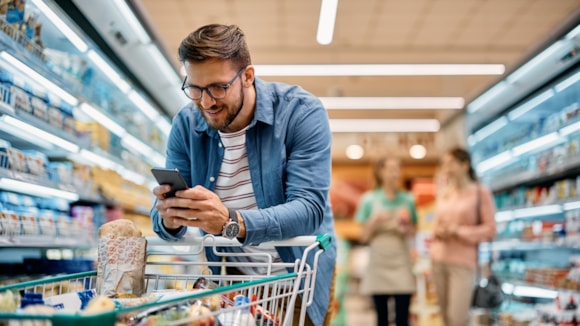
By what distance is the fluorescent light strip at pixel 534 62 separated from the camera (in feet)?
15.9

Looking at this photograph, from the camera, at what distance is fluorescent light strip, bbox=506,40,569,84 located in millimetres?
4832

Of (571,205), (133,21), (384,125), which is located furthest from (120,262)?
(384,125)

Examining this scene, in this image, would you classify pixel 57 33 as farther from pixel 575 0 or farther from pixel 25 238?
pixel 575 0

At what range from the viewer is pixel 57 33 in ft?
12.3

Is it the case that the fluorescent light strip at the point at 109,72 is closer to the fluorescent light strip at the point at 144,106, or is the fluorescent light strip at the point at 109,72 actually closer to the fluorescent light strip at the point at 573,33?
the fluorescent light strip at the point at 144,106

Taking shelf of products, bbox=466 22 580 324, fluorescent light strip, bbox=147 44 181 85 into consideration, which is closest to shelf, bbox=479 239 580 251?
shelf of products, bbox=466 22 580 324

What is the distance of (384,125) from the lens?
1389 centimetres

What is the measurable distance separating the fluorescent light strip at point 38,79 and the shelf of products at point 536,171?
3.52 metres

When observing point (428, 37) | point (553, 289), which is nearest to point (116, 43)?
point (553, 289)

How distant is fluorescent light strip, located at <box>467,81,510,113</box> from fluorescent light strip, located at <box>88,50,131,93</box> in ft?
11.5

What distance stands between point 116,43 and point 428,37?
650 cm

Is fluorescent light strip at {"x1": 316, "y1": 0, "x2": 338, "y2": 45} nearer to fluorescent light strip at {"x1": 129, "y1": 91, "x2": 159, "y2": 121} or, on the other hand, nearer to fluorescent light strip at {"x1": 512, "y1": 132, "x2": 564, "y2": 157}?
fluorescent light strip at {"x1": 129, "y1": 91, "x2": 159, "y2": 121}

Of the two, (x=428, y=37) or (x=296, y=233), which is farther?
(x=428, y=37)

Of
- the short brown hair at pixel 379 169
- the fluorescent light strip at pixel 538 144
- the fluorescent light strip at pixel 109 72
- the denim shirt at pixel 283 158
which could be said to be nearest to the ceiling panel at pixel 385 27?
the fluorescent light strip at pixel 538 144
